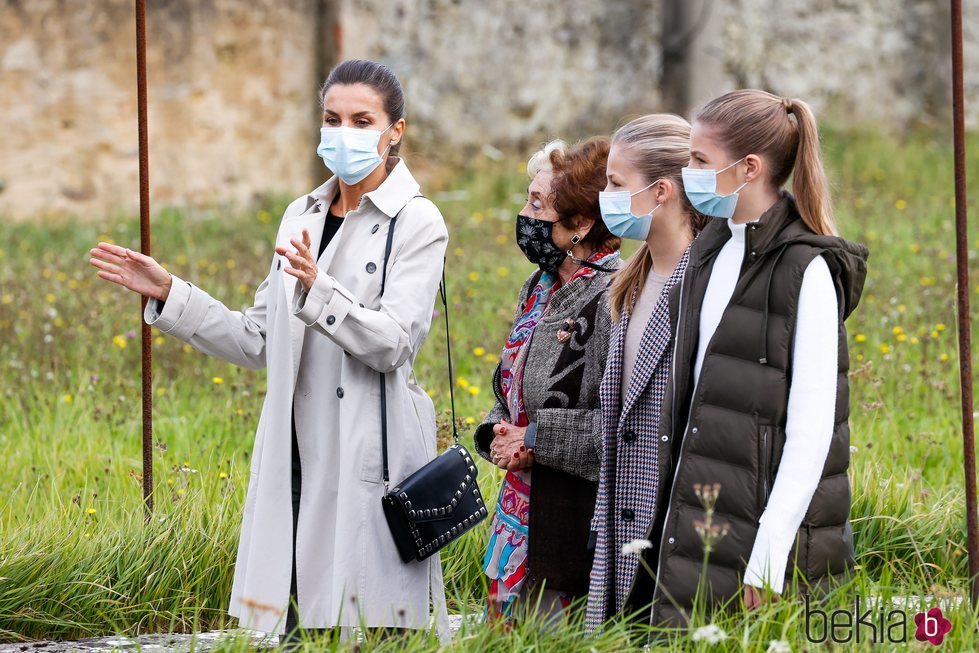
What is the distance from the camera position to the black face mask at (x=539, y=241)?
10.3 ft

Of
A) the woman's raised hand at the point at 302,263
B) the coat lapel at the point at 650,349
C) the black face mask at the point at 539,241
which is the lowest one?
the coat lapel at the point at 650,349

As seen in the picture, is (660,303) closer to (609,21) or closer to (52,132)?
(52,132)

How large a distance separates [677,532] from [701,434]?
0.21 metres

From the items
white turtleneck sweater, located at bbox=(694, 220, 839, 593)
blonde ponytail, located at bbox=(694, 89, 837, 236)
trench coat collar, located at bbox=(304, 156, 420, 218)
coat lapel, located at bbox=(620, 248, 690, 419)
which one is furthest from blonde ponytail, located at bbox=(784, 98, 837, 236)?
trench coat collar, located at bbox=(304, 156, 420, 218)

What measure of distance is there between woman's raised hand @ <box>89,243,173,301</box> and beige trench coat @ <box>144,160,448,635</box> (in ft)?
1.00

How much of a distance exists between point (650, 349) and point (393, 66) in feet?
25.1

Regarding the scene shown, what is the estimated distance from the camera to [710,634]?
2426 millimetres

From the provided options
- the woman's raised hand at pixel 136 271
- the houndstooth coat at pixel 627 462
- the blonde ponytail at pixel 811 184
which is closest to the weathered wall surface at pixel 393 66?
the woman's raised hand at pixel 136 271

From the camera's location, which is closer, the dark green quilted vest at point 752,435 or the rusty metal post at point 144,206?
the dark green quilted vest at point 752,435

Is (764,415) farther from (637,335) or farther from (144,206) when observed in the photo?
(144,206)

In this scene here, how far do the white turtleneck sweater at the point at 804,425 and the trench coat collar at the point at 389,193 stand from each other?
Answer: 3.47 feet

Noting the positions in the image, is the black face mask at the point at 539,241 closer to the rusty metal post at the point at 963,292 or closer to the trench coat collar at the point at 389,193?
the trench coat collar at the point at 389,193

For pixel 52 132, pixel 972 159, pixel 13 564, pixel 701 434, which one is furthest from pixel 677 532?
pixel 972 159

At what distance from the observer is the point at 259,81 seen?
9820mm
